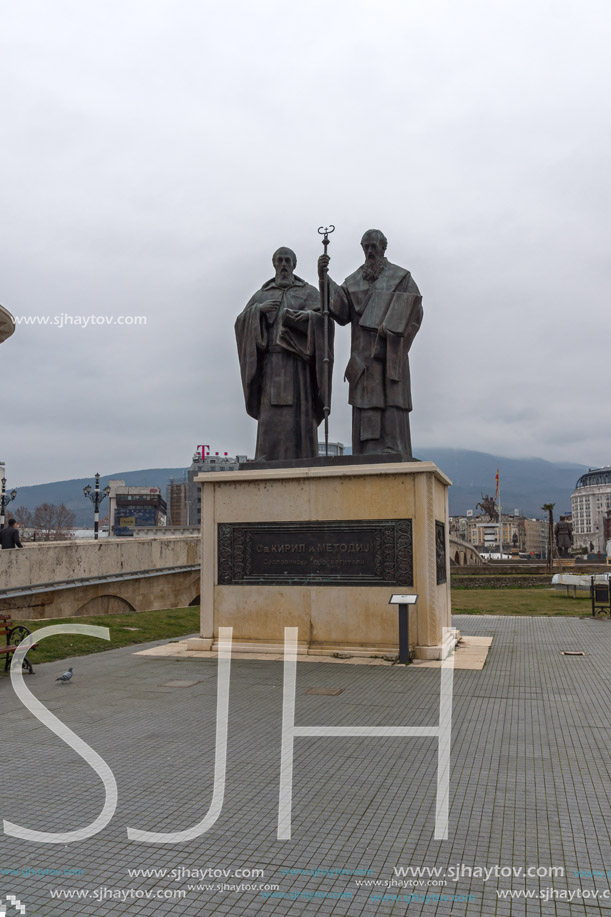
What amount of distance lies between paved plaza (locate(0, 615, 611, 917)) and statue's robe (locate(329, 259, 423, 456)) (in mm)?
4868

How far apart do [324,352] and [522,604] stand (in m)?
12.2

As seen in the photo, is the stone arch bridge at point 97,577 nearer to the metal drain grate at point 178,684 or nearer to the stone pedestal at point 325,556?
the stone pedestal at point 325,556

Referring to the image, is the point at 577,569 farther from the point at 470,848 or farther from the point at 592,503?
the point at 592,503

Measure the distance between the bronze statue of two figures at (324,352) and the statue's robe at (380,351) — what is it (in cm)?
2

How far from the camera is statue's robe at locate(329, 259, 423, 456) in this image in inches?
477

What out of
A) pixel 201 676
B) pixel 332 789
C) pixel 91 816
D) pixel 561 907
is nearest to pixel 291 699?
pixel 201 676

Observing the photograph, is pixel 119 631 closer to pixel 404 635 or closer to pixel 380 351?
pixel 404 635

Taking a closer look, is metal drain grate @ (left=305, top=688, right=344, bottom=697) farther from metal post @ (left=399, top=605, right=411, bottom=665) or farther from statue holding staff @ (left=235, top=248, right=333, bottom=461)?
statue holding staff @ (left=235, top=248, right=333, bottom=461)

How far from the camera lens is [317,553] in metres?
11.0

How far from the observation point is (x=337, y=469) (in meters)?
11.0

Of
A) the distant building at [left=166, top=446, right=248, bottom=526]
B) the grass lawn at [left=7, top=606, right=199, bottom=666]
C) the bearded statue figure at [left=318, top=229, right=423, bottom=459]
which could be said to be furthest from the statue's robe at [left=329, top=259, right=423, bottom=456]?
the distant building at [left=166, top=446, right=248, bottom=526]

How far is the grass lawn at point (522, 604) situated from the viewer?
60.8 ft
